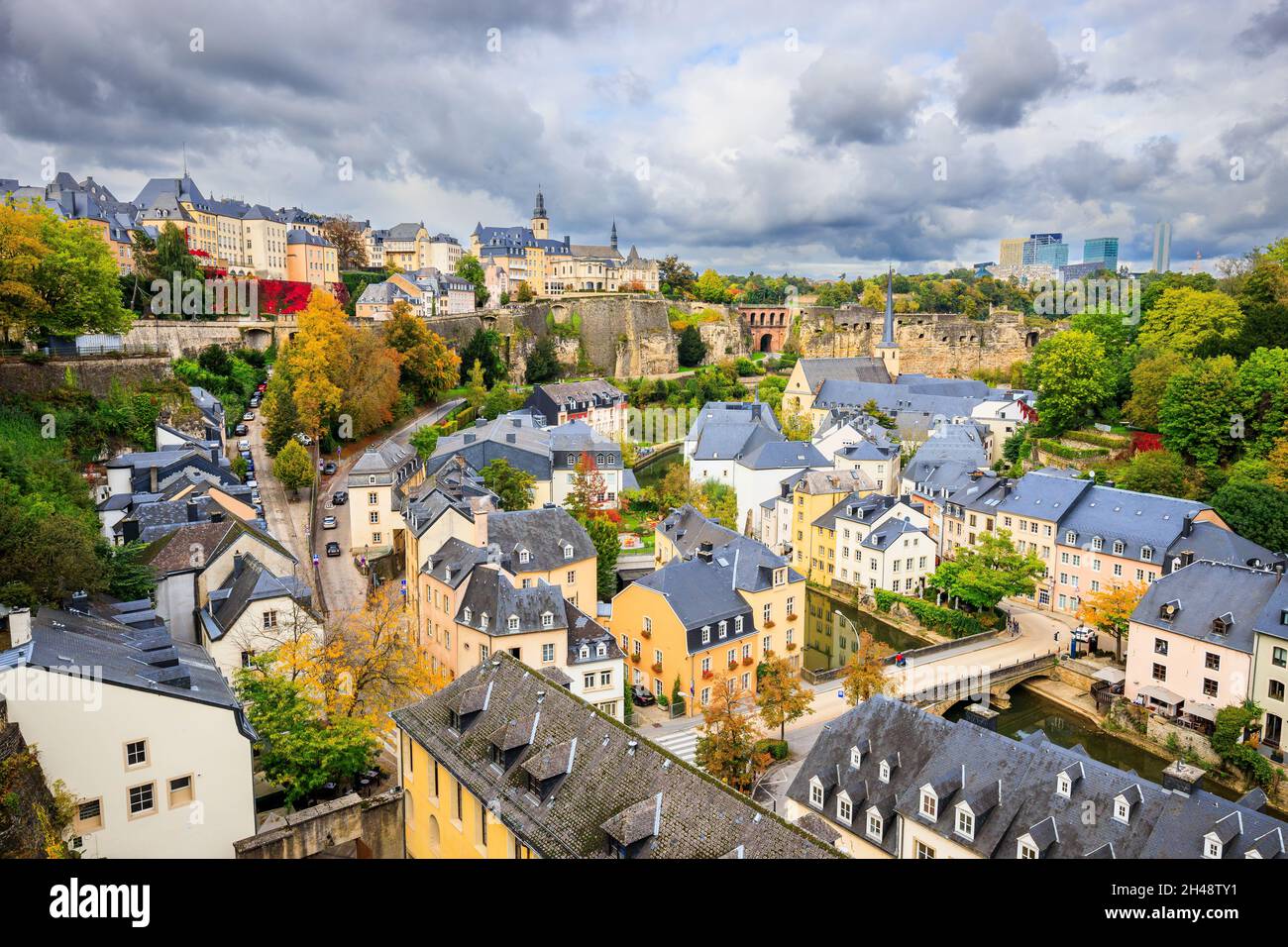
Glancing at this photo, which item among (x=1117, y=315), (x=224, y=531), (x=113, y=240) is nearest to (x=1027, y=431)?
(x=1117, y=315)

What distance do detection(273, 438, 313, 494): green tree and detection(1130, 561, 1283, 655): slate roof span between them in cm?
2877

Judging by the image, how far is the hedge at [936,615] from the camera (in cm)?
3008

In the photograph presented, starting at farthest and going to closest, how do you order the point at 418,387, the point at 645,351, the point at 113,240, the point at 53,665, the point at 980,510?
the point at 645,351 → the point at 418,387 → the point at 113,240 → the point at 980,510 → the point at 53,665

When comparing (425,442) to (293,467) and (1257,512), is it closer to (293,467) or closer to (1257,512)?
(293,467)

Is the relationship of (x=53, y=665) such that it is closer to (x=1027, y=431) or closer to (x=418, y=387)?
(x=418, y=387)

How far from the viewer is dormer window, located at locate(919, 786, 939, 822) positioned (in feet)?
49.6

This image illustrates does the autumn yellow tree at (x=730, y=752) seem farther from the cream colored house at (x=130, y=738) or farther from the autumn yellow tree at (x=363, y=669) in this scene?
the cream colored house at (x=130, y=738)

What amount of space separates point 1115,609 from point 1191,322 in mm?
23325

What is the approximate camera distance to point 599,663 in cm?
2219

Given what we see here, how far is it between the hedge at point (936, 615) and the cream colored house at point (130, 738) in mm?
23549

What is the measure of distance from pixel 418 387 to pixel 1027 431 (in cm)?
3364

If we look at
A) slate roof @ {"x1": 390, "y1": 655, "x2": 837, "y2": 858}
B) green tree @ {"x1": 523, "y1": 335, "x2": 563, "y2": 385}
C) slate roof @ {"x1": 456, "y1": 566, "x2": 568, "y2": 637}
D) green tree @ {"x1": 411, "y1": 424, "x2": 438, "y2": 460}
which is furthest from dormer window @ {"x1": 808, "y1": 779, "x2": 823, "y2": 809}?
green tree @ {"x1": 523, "y1": 335, "x2": 563, "y2": 385}

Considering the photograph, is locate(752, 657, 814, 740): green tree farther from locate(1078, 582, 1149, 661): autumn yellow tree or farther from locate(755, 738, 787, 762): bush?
locate(1078, 582, 1149, 661): autumn yellow tree

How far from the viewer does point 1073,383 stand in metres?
41.1
